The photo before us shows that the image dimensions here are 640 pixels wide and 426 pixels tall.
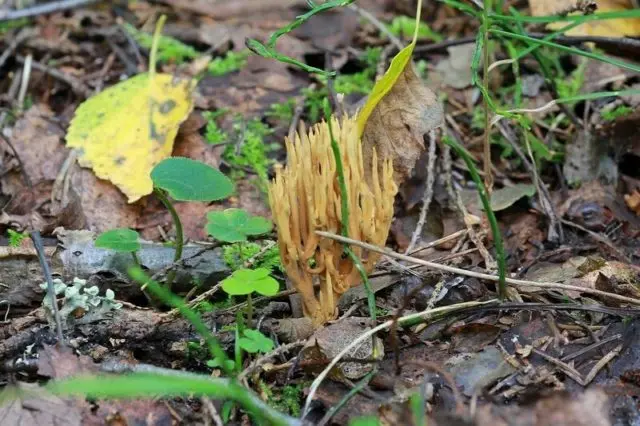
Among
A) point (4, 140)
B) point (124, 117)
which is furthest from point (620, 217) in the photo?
point (4, 140)

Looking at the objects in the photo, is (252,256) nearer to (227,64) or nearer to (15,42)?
(227,64)

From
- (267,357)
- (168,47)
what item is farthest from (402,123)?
(168,47)

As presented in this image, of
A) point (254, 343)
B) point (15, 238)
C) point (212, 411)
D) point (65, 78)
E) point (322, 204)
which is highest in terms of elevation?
point (65, 78)

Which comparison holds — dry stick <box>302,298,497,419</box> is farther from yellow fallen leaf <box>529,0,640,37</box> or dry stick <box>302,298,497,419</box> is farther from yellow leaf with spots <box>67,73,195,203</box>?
yellow fallen leaf <box>529,0,640,37</box>

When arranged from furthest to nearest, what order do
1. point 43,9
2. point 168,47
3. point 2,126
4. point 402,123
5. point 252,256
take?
point 43,9 → point 168,47 → point 2,126 → point 402,123 → point 252,256

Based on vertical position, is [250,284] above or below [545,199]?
above

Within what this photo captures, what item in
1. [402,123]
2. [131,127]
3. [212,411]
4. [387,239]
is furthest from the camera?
[131,127]

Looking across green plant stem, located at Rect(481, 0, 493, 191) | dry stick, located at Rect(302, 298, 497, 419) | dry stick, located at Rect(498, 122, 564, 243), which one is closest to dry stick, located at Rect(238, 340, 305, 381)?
dry stick, located at Rect(302, 298, 497, 419)

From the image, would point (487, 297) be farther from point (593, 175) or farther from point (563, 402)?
point (593, 175)
